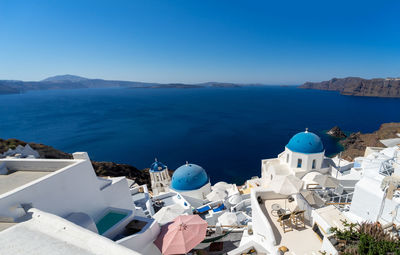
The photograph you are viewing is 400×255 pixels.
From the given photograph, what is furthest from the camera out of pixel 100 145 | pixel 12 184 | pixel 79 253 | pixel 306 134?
pixel 100 145

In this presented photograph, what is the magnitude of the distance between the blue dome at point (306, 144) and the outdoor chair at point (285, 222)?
13.1 metres

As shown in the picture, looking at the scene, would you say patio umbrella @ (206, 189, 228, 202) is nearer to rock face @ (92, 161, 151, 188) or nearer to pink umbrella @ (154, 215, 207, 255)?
pink umbrella @ (154, 215, 207, 255)

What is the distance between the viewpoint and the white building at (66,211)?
389 centimetres

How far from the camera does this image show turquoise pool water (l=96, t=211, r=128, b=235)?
292 inches

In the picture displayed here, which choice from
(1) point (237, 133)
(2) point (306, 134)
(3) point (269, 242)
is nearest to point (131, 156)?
(1) point (237, 133)

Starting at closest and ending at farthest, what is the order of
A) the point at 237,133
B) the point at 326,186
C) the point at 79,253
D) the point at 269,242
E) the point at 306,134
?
the point at 79,253, the point at 269,242, the point at 326,186, the point at 306,134, the point at 237,133

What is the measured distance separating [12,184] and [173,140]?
56103 mm

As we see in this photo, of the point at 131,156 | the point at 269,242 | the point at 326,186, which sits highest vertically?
the point at 269,242

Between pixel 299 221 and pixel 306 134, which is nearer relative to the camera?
pixel 299 221

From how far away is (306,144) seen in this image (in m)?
19.1

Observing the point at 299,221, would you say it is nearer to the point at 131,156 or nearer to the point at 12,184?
the point at 12,184

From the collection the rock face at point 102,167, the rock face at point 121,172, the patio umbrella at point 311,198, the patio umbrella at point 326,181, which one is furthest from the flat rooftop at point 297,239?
the rock face at point 121,172

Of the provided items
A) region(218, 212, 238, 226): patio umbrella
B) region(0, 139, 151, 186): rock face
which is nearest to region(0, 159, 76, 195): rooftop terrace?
region(218, 212, 238, 226): patio umbrella

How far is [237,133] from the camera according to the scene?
67562 mm
